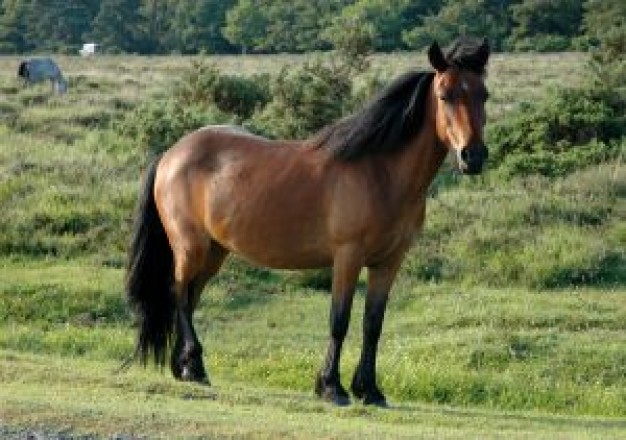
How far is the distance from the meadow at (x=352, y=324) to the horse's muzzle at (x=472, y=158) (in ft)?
5.70

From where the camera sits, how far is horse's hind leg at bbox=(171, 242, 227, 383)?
33.8ft

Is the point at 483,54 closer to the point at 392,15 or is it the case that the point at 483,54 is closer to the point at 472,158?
the point at 472,158

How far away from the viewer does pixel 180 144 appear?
1072 cm

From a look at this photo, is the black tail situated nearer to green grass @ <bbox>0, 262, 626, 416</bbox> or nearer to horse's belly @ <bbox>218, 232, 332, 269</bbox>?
green grass @ <bbox>0, 262, 626, 416</bbox>

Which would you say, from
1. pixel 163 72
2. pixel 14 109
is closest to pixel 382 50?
pixel 163 72

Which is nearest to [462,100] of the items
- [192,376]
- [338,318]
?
[338,318]

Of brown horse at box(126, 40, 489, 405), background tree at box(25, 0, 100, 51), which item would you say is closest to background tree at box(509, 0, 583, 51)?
background tree at box(25, 0, 100, 51)

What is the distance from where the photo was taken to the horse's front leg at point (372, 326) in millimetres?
9719

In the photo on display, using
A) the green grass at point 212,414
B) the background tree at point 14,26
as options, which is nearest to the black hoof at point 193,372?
the green grass at point 212,414

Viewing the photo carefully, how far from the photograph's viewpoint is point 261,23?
73.0 metres

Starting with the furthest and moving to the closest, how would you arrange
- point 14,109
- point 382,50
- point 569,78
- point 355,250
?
point 382,50 < point 569,78 < point 14,109 < point 355,250

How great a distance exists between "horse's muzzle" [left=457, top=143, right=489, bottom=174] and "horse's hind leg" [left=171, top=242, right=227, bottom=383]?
8.45 ft

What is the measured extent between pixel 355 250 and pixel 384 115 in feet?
3.32

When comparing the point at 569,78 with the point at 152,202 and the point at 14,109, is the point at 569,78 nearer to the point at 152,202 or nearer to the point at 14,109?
the point at 14,109
